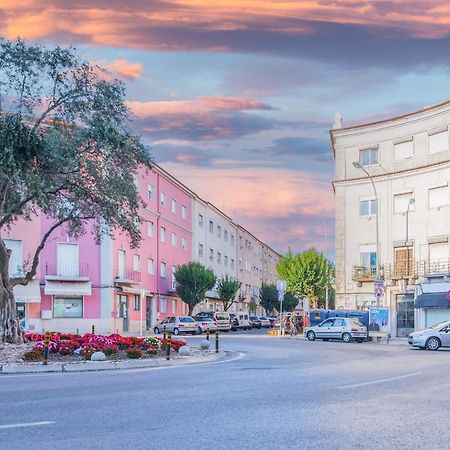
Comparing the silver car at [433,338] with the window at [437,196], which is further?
the window at [437,196]

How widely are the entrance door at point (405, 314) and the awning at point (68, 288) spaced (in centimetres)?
2114

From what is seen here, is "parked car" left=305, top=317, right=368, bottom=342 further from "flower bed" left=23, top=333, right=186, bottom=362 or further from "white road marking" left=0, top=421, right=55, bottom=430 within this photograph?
"white road marking" left=0, top=421, right=55, bottom=430

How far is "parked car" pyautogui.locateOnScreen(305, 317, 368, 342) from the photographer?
4125 cm

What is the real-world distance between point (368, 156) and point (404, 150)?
8.92 ft

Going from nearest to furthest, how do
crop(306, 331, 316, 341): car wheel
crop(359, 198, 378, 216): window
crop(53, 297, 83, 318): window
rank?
crop(306, 331, 316, 341): car wheel, crop(359, 198, 378, 216): window, crop(53, 297, 83, 318): window

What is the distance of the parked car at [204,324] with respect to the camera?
185ft

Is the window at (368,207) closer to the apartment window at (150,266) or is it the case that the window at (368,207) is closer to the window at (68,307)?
the apartment window at (150,266)

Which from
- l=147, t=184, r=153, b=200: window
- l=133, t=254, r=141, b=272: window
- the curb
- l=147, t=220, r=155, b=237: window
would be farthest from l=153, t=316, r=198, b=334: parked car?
the curb

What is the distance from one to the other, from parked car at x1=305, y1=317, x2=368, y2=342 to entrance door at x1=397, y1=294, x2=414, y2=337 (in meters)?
8.19

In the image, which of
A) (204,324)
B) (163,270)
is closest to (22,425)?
(204,324)

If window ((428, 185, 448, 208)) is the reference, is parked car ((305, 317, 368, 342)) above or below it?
below

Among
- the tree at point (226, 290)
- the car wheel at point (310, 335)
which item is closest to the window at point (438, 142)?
the car wheel at point (310, 335)

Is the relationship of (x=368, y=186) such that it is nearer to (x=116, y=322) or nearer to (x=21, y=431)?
(x=116, y=322)

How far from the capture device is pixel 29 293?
5075 cm
